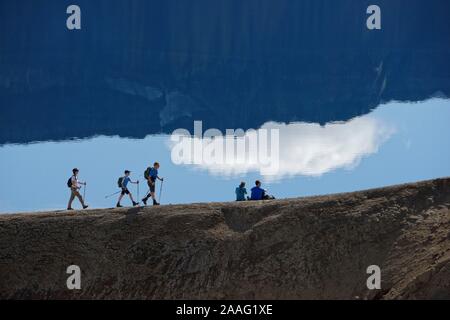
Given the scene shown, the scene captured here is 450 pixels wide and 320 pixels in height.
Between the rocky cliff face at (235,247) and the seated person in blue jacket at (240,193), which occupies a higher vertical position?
the seated person in blue jacket at (240,193)

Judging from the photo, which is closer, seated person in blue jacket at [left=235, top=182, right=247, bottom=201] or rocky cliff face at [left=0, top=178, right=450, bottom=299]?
rocky cliff face at [left=0, top=178, right=450, bottom=299]

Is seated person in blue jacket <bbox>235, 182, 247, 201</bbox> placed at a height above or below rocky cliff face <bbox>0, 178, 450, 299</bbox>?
above

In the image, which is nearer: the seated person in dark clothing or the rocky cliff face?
the rocky cliff face

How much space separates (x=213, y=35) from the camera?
64.6m

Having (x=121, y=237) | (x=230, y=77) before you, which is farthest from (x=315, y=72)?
(x=121, y=237)

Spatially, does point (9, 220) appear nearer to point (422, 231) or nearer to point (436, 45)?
point (422, 231)

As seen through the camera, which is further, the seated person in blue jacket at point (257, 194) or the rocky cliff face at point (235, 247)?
the seated person in blue jacket at point (257, 194)

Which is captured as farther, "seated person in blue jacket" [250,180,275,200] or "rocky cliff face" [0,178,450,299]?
"seated person in blue jacket" [250,180,275,200]

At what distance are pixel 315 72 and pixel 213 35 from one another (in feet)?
17.2

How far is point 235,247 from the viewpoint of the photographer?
44219mm

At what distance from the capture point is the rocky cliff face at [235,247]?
4216cm

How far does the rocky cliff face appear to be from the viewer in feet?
138

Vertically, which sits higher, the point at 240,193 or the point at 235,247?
the point at 240,193

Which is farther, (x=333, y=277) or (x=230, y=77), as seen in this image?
(x=230, y=77)
